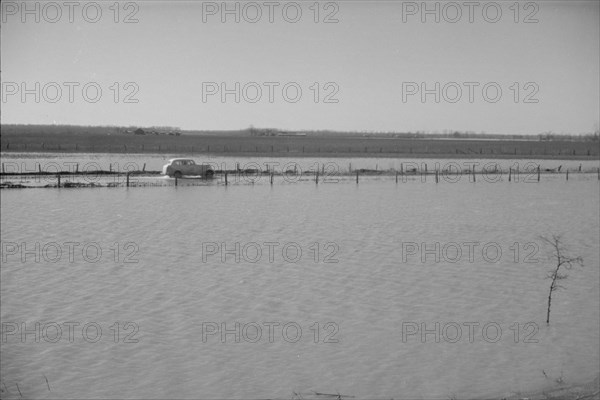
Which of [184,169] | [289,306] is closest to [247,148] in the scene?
[184,169]

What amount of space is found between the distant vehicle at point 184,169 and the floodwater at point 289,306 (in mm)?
16146

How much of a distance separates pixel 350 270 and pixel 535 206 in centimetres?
1611

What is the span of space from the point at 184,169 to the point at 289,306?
29.4m

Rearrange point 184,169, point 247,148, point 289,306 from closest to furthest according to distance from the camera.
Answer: point 289,306 < point 184,169 < point 247,148

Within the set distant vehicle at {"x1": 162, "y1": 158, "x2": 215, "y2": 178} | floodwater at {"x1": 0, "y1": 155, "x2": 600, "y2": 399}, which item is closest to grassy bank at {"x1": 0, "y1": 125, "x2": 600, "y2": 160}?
distant vehicle at {"x1": 162, "y1": 158, "x2": 215, "y2": 178}

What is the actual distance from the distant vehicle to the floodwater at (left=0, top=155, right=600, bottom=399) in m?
16.1

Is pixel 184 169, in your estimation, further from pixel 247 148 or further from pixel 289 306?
pixel 247 148

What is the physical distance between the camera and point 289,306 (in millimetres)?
12055

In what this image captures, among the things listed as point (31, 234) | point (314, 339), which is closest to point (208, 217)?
point (31, 234)

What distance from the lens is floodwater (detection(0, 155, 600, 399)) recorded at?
8.79 metres

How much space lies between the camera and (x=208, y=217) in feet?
78.7

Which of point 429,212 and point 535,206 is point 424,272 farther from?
point 535,206

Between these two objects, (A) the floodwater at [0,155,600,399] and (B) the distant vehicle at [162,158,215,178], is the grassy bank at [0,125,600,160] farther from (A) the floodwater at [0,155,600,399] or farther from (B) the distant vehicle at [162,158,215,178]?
(A) the floodwater at [0,155,600,399]

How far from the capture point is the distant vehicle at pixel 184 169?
40.1 meters
